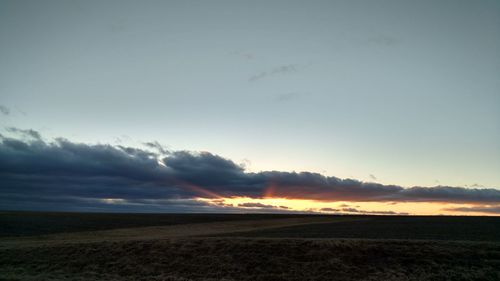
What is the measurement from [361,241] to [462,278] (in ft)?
35.9

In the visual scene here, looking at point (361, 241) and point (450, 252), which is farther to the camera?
point (361, 241)

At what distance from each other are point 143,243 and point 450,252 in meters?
32.6

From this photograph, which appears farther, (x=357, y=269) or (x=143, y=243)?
(x=143, y=243)

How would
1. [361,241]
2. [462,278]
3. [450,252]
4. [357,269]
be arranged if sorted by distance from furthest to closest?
[361,241] → [450,252] → [357,269] → [462,278]

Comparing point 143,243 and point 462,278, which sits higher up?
point 143,243

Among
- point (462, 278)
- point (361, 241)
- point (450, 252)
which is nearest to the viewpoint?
point (462, 278)

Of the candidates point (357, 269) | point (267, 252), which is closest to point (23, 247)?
point (267, 252)

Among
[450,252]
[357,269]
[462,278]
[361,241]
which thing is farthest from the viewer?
[361,241]

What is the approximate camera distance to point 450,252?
3675 cm

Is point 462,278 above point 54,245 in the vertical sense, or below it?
below

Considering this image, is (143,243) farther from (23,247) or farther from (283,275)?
(283,275)

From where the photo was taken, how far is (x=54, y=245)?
42781mm

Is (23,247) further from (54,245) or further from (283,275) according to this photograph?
(283,275)

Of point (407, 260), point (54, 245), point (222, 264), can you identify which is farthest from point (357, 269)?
point (54, 245)
